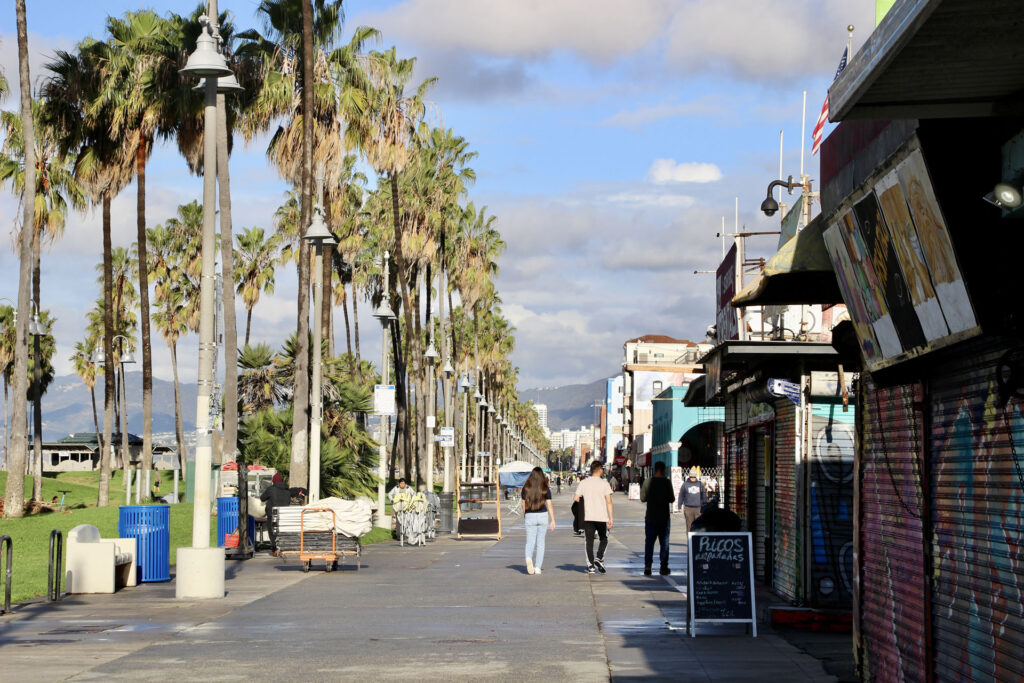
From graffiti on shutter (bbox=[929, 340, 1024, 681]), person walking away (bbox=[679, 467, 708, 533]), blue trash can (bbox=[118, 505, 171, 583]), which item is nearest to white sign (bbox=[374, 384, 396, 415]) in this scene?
person walking away (bbox=[679, 467, 708, 533])

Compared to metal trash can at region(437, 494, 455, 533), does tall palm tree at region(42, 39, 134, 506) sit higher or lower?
higher

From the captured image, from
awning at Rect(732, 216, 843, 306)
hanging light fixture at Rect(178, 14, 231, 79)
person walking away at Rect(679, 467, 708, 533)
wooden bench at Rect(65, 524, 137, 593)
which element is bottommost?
wooden bench at Rect(65, 524, 137, 593)

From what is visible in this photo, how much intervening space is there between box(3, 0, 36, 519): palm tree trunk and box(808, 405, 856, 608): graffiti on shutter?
22.9 metres

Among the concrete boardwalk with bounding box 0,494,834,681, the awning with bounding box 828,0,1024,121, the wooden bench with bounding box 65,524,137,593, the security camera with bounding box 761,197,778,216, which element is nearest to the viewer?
the awning with bounding box 828,0,1024,121

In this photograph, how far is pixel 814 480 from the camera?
51.1 feet

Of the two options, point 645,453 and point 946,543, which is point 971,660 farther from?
point 645,453

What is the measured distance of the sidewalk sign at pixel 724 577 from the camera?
1356 centimetres

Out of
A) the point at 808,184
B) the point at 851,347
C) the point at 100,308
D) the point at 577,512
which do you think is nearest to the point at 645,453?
the point at 100,308

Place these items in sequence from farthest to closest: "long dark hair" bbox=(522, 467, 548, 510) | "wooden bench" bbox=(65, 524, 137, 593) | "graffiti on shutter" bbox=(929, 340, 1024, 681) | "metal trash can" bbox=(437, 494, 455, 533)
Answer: "metal trash can" bbox=(437, 494, 455, 533)
"long dark hair" bbox=(522, 467, 548, 510)
"wooden bench" bbox=(65, 524, 137, 593)
"graffiti on shutter" bbox=(929, 340, 1024, 681)

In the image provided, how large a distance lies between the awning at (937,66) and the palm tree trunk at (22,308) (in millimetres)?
28959

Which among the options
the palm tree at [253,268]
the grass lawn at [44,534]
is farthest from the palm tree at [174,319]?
the grass lawn at [44,534]

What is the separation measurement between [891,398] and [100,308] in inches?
3504

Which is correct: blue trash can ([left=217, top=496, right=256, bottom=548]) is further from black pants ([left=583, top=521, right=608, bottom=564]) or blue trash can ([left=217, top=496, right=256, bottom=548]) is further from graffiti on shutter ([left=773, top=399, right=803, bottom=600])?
graffiti on shutter ([left=773, top=399, right=803, bottom=600])

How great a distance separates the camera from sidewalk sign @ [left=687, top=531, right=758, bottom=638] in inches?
534
